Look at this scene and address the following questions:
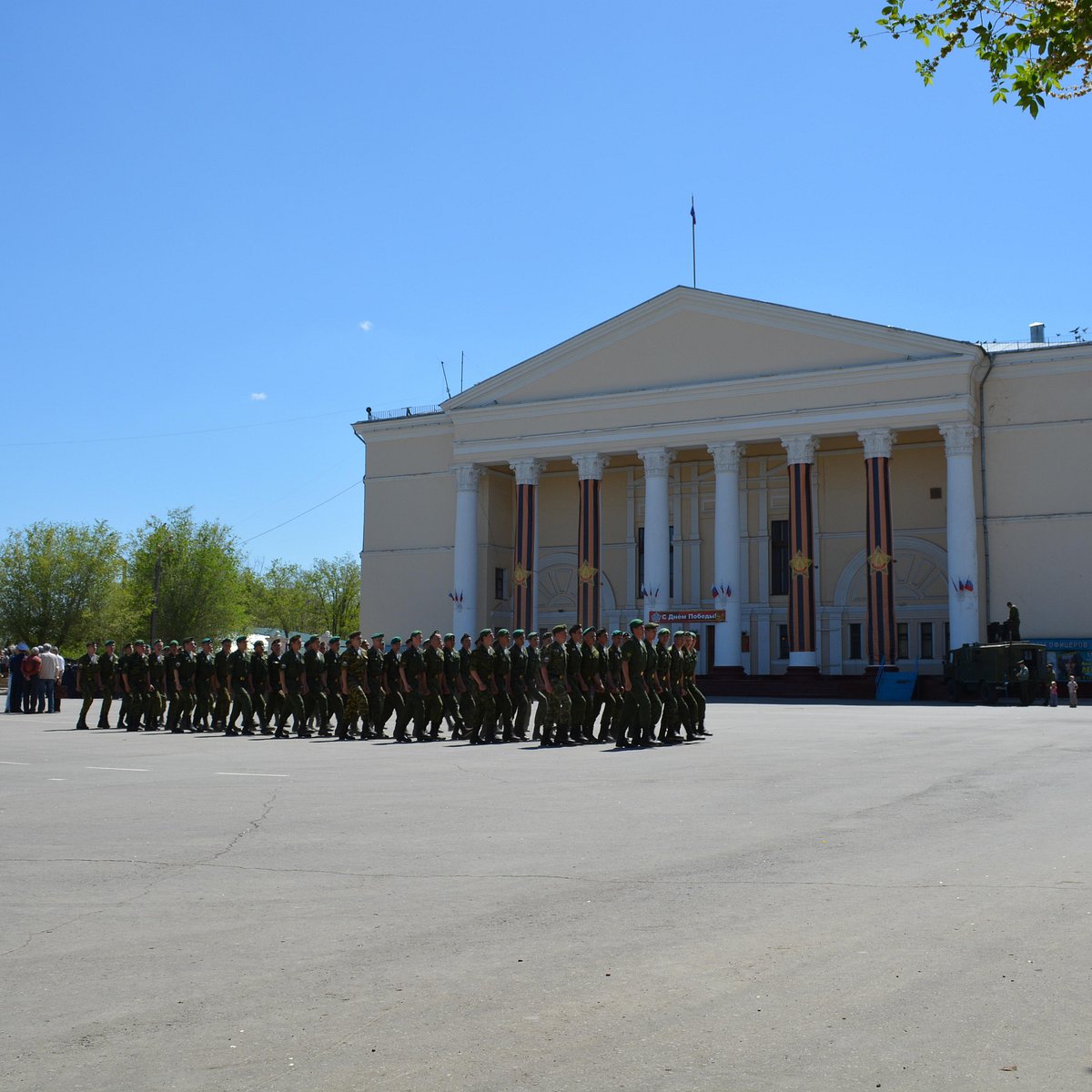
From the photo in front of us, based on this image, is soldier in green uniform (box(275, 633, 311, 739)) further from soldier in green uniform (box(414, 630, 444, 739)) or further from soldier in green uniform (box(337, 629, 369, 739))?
soldier in green uniform (box(414, 630, 444, 739))

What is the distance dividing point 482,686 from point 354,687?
7.74 ft

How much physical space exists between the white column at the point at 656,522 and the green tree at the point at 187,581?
127ft

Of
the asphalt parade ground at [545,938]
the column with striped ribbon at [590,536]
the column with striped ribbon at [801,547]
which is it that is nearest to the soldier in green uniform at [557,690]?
the asphalt parade ground at [545,938]

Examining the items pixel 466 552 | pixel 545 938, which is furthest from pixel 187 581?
pixel 545 938

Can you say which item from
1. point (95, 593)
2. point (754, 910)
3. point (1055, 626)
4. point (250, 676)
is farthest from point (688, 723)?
point (95, 593)

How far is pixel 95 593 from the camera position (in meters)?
67.1

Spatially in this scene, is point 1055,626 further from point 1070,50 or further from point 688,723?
point 1070,50

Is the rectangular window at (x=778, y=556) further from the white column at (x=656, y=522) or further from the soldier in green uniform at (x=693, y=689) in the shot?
the soldier in green uniform at (x=693, y=689)

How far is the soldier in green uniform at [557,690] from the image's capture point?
59.1 feet

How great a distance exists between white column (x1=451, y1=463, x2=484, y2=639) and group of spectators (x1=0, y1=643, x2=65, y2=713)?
19907mm

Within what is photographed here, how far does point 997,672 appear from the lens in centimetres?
3328

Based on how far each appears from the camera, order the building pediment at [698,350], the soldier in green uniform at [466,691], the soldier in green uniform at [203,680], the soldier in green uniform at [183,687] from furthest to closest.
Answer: the building pediment at [698,350] → the soldier in green uniform at [183,687] → the soldier in green uniform at [203,680] → the soldier in green uniform at [466,691]

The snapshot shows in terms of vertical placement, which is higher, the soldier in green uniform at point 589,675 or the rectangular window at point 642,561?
the rectangular window at point 642,561

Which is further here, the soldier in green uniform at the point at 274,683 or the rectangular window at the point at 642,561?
the rectangular window at the point at 642,561
